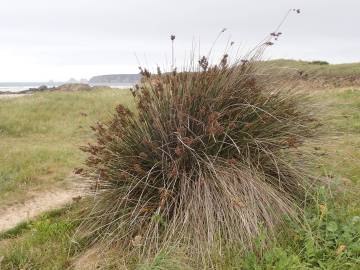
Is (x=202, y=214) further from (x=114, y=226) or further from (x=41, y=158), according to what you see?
(x=41, y=158)

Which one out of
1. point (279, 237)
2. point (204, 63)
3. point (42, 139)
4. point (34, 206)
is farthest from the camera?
point (42, 139)

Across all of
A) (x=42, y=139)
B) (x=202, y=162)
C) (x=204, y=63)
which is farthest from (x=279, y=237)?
(x=42, y=139)

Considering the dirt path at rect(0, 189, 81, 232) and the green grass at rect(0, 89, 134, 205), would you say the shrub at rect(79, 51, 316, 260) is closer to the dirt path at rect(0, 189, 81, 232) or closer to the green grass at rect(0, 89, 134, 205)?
the green grass at rect(0, 89, 134, 205)

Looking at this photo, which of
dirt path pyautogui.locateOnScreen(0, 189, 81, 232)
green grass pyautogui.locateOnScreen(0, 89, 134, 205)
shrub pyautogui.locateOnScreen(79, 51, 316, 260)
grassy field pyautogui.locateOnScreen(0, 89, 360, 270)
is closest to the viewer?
grassy field pyautogui.locateOnScreen(0, 89, 360, 270)

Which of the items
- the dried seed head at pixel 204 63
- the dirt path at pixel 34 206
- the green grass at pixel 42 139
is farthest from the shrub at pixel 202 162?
the dirt path at pixel 34 206

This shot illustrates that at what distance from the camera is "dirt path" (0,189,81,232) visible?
17.5 ft

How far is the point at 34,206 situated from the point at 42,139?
6.02 meters

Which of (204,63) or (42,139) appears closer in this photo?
(204,63)

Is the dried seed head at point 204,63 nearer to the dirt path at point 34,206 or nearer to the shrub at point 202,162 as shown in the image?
the shrub at point 202,162

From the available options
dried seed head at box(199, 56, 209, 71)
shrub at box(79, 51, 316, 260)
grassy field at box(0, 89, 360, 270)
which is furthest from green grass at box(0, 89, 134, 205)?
dried seed head at box(199, 56, 209, 71)

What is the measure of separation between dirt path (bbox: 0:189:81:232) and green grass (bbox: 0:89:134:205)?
194mm

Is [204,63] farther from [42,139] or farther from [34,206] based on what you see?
[42,139]

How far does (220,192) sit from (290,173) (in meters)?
0.88

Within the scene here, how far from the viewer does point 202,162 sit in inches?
164
